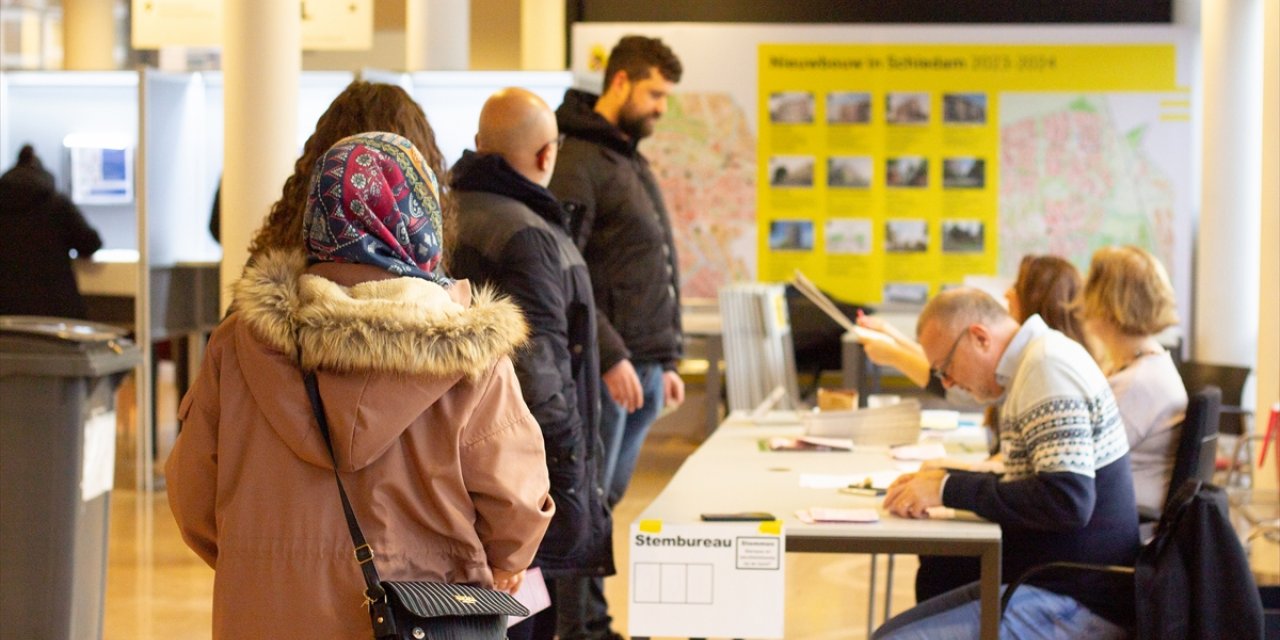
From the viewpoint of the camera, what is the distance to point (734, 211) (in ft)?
33.5

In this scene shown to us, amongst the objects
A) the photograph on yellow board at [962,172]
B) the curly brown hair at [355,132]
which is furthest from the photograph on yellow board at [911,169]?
the curly brown hair at [355,132]

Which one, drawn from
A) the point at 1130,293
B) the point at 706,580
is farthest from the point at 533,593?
the point at 1130,293

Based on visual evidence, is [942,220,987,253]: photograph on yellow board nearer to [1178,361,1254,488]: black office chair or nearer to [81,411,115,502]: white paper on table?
[1178,361,1254,488]: black office chair

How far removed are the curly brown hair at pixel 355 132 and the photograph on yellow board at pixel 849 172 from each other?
25.7ft

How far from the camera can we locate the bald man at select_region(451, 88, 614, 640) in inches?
120

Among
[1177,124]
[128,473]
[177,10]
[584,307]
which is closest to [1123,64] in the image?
[1177,124]

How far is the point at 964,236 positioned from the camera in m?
10.2

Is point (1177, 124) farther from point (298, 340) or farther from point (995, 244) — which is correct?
point (298, 340)

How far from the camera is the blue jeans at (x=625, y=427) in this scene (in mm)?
4281

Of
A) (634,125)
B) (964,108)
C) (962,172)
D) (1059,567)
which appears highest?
(964,108)

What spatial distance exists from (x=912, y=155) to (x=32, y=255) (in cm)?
555

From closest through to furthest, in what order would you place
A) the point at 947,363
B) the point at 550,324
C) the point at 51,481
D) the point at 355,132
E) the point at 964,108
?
the point at 355,132, the point at 550,324, the point at 947,363, the point at 51,481, the point at 964,108

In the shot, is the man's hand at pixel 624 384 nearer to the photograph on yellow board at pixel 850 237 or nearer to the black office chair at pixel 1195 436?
the black office chair at pixel 1195 436

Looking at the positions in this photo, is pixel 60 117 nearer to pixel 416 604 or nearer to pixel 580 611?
pixel 580 611
